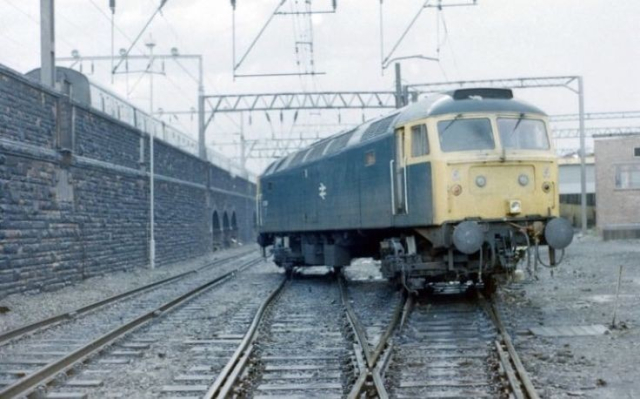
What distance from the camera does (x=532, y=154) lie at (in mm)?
12609

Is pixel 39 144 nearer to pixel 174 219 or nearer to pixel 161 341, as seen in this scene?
pixel 161 341

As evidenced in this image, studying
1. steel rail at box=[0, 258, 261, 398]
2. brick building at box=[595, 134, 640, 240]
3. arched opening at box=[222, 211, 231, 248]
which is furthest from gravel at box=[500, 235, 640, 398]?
arched opening at box=[222, 211, 231, 248]

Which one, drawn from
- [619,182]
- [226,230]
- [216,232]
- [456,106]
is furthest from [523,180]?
[226,230]

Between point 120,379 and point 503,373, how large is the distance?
12.6 ft

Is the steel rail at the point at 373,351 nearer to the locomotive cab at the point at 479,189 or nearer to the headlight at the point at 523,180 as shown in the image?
the locomotive cab at the point at 479,189

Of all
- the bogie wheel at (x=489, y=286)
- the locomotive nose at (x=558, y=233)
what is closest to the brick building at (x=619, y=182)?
the bogie wheel at (x=489, y=286)

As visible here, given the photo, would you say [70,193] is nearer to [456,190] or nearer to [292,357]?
[456,190]

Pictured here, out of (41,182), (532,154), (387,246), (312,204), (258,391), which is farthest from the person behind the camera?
(312,204)

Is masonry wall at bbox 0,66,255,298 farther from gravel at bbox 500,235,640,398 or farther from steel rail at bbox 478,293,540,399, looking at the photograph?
steel rail at bbox 478,293,540,399

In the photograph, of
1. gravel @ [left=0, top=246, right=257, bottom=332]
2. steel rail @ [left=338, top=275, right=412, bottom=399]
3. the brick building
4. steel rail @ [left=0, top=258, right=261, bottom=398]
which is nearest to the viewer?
steel rail @ [left=338, top=275, right=412, bottom=399]

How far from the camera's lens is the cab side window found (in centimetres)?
1261

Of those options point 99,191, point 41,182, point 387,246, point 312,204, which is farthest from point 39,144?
point 387,246

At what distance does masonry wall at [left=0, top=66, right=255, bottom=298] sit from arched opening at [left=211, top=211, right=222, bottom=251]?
39.5 ft

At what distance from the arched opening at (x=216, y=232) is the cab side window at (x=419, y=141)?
31.7 meters
